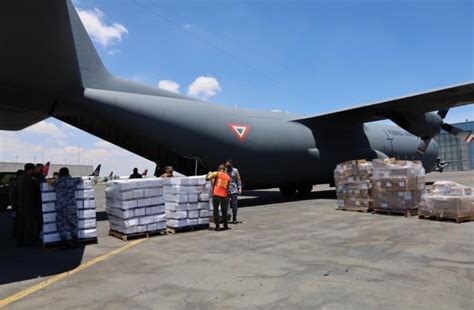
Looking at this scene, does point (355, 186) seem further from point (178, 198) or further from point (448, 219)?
point (178, 198)

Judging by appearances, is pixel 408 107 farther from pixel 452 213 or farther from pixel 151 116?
pixel 151 116

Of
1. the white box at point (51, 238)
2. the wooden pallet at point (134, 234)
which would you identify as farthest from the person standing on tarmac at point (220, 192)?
the white box at point (51, 238)

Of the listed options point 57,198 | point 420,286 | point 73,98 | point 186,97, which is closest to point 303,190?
point 186,97

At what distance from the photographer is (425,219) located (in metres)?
12.0

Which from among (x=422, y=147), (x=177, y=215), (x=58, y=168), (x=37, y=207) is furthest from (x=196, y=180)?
(x=58, y=168)

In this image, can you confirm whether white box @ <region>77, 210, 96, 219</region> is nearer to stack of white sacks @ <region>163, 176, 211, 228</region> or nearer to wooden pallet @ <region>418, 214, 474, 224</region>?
stack of white sacks @ <region>163, 176, 211, 228</region>

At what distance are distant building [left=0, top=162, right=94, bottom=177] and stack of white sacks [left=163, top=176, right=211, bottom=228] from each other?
245 feet

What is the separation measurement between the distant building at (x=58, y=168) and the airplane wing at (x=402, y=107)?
7101 centimetres

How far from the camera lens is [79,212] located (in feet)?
30.9

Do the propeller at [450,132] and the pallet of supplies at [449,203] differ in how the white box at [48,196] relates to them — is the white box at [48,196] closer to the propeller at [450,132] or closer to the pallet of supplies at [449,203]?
the pallet of supplies at [449,203]

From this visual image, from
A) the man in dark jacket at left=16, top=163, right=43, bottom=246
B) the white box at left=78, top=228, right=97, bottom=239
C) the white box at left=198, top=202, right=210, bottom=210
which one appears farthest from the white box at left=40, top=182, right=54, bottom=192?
the white box at left=198, top=202, right=210, bottom=210

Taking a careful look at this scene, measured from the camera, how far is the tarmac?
17.1ft

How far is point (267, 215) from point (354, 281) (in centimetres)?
819

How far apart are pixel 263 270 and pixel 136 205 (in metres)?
4.65
